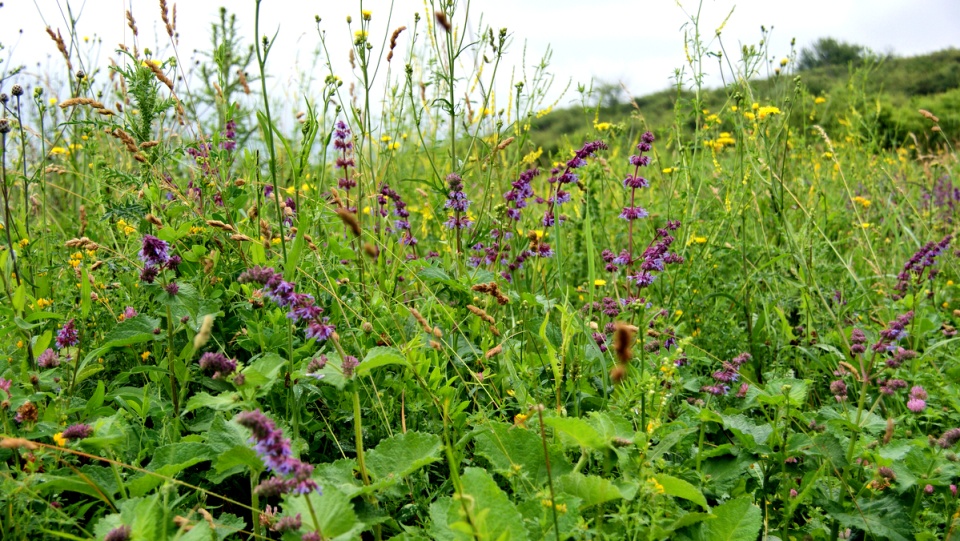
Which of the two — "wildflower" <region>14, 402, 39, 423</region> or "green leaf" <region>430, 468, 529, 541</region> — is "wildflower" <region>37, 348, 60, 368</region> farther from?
"green leaf" <region>430, 468, 529, 541</region>

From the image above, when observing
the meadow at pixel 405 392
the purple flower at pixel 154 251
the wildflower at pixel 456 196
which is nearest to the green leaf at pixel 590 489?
the meadow at pixel 405 392

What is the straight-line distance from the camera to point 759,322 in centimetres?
237

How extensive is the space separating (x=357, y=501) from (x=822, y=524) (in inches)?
38.8

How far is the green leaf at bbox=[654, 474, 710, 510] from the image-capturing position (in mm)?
1203

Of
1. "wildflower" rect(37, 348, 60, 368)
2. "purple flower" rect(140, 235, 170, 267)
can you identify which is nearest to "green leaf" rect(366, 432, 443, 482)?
"purple flower" rect(140, 235, 170, 267)

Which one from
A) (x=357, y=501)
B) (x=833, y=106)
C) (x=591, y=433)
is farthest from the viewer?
(x=833, y=106)

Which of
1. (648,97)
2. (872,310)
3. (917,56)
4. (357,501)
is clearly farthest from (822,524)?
(917,56)

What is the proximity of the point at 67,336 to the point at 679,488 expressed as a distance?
1455 mm

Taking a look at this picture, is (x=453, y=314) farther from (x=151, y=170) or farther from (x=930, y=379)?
(x=930, y=379)

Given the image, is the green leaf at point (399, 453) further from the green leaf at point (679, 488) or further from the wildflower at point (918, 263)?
the wildflower at point (918, 263)

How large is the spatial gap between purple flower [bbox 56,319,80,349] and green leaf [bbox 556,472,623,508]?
1224 mm

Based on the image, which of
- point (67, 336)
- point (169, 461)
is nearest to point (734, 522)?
point (169, 461)

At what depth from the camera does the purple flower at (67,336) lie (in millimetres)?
1658

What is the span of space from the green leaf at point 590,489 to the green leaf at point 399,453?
0.25m
